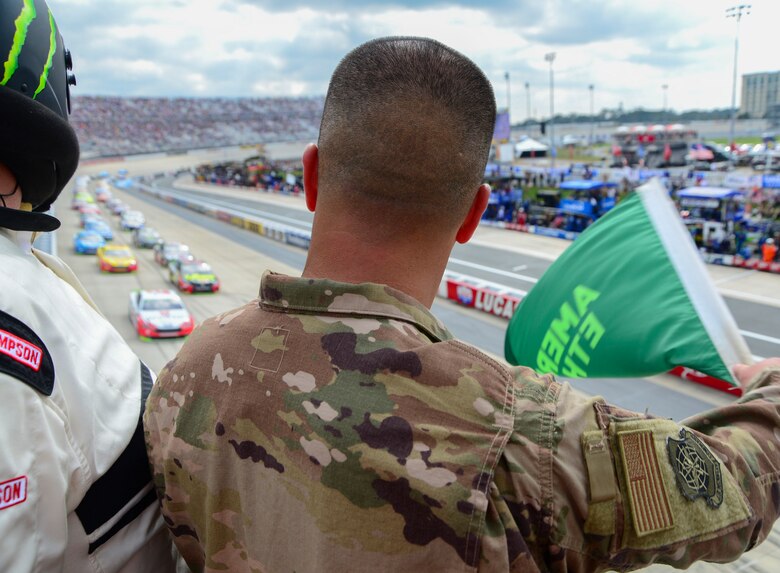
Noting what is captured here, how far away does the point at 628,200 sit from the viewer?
3494 millimetres

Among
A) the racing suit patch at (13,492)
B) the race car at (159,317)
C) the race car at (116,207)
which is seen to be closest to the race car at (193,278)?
the race car at (159,317)

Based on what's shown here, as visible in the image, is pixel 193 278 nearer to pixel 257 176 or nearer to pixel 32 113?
pixel 32 113

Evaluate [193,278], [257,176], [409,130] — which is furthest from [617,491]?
[257,176]

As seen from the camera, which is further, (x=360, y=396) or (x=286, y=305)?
(x=286, y=305)

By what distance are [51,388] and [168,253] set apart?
26238mm

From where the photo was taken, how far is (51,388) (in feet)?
4.05

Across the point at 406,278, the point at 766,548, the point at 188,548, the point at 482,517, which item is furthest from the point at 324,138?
the point at 766,548

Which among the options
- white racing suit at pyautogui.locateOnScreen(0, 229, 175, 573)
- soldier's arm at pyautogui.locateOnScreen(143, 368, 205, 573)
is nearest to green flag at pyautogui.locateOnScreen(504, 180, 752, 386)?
soldier's arm at pyautogui.locateOnScreen(143, 368, 205, 573)

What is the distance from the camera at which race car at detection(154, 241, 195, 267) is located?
25.3 meters

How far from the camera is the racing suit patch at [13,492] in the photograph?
3.67ft

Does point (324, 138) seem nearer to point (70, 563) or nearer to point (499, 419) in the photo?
point (499, 419)

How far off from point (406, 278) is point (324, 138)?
0.47 meters

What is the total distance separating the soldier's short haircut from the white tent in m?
60.5

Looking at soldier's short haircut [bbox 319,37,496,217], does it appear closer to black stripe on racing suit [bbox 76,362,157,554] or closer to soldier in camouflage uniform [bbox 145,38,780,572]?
soldier in camouflage uniform [bbox 145,38,780,572]
